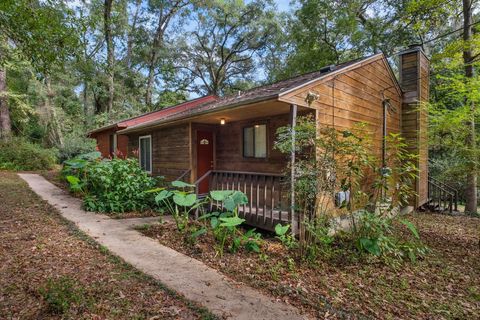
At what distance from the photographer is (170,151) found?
8.76 meters

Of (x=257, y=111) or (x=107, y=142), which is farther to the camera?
(x=107, y=142)

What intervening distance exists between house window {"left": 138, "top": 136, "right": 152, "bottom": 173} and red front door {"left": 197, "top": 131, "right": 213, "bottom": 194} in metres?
2.84

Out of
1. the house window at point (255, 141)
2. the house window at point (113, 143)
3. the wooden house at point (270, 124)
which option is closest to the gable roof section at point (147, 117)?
the house window at point (113, 143)

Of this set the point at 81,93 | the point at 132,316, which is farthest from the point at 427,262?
the point at 81,93

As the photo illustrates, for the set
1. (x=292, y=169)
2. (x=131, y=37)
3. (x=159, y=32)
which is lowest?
(x=292, y=169)

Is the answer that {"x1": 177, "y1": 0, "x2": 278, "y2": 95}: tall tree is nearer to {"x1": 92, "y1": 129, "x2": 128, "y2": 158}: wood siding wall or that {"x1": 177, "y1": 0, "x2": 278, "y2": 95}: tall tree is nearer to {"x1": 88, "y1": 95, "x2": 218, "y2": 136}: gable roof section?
{"x1": 88, "y1": 95, "x2": 218, "y2": 136}: gable roof section

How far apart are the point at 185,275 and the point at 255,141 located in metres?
4.50

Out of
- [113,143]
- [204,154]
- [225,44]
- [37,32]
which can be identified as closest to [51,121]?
[113,143]

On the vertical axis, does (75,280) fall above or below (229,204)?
below

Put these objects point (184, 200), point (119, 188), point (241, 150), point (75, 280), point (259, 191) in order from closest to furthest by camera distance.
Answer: point (75, 280) < point (184, 200) < point (259, 191) < point (119, 188) < point (241, 150)

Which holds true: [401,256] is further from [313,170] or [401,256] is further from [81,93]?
[81,93]

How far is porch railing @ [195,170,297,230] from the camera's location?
5242 mm

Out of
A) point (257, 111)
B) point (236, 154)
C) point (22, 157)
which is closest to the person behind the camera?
point (257, 111)

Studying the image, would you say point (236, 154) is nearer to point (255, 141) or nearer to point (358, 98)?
point (255, 141)
